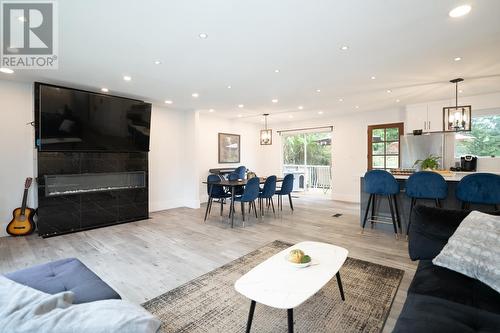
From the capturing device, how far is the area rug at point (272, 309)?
6.14 feet

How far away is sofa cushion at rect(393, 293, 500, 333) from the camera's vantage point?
112 centimetres

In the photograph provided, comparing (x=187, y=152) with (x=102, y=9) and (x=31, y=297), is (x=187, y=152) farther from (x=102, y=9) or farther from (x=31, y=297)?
(x=31, y=297)

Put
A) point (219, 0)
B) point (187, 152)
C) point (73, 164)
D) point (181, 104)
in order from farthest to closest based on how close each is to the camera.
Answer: point (187, 152), point (181, 104), point (73, 164), point (219, 0)

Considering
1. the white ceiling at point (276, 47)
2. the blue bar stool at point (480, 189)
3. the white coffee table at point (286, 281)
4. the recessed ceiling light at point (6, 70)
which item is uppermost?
the white ceiling at point (276, 47)

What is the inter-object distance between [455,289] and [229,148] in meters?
6.81

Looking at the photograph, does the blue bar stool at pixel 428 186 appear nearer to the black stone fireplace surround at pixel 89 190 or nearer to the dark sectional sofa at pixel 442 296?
the dark sectional sofa at pixel 442 296

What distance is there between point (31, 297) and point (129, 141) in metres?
4.37

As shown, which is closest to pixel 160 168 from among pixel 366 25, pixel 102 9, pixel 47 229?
pixel 47 229

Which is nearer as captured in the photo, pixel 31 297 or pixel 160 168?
pixel 31 297

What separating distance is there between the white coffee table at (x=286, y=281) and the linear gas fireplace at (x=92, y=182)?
4133 millimetres

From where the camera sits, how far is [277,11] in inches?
86.5

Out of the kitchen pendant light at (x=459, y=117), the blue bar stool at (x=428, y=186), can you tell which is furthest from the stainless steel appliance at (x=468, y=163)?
the blue bar stool at (x=428, y=186)

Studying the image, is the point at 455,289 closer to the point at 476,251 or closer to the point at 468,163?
the point at 476,251

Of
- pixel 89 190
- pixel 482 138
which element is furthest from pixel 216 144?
pixel 482 138
